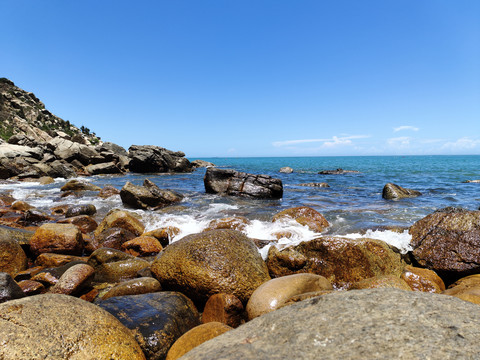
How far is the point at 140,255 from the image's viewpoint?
299 inches

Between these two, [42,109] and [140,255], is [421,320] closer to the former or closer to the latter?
[140,255]

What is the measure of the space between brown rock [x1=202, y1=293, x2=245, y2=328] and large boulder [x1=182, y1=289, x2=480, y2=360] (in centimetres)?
192

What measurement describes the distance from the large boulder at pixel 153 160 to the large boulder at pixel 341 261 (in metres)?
38.8

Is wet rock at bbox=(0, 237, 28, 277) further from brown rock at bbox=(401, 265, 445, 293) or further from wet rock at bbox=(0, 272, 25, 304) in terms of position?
brown rock at bbox=(401, 265, 445, 293)

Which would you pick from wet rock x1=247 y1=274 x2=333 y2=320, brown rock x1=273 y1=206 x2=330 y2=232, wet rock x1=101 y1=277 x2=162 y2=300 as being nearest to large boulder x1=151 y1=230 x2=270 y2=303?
wet rock x1=101 y1=277 x2=162 y2=300

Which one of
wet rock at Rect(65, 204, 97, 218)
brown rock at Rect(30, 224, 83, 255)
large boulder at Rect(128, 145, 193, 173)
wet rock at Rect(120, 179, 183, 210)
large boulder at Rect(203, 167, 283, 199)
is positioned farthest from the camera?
large boulder at Rect(128, 145, 193, 173)

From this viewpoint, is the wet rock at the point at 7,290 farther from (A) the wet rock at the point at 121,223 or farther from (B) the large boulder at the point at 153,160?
(B) the large boulder at the point at 153,160

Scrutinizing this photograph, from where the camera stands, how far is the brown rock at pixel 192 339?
3148mm

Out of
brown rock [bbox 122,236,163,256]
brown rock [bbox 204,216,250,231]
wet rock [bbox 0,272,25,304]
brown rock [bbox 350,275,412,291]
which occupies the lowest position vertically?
brown rock [bbox 122,236,163,256]

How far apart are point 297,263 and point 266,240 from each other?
2215 mm

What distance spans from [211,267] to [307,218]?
5649 mm

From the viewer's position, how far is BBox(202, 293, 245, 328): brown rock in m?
4.10

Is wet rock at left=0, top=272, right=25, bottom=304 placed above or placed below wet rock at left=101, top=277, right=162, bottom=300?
above

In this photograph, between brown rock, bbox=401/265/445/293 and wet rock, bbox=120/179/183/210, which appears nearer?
brown rock, bbox=401/265/445/293
